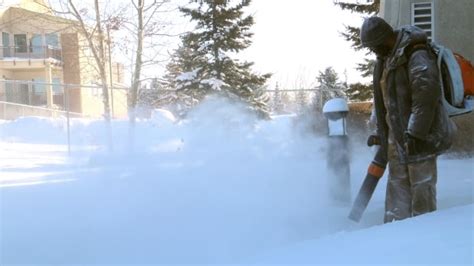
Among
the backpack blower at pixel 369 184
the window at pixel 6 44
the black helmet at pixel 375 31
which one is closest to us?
the black helmet at pixel 375 31

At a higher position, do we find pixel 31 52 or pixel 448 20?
pixel 31 52

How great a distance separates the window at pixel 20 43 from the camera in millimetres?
33125

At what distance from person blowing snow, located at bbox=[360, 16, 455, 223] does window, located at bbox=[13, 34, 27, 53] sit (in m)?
32.6

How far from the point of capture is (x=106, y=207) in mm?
5117

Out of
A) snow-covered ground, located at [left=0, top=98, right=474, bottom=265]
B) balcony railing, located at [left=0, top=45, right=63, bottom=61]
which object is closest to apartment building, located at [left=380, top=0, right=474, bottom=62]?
snow-covered ground, located at [left=0, top=98, right=474, bottom=265]

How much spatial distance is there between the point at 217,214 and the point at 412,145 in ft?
6.61

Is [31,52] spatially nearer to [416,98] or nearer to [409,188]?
[409,188]

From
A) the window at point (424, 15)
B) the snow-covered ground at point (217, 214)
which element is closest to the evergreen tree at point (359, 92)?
the window at point (424, 15)

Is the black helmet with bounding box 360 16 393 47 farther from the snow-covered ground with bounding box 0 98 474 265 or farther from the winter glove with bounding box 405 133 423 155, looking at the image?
the snow-covered ground with bounding box 0 98 474 265

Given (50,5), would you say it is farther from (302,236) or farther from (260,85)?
(302,236)

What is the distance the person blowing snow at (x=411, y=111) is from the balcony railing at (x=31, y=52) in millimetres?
31170

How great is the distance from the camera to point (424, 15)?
34.8ft

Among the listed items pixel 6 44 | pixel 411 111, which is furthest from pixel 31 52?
pixel 411 111

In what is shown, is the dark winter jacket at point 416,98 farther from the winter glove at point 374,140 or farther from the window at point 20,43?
the window at point 20,43
